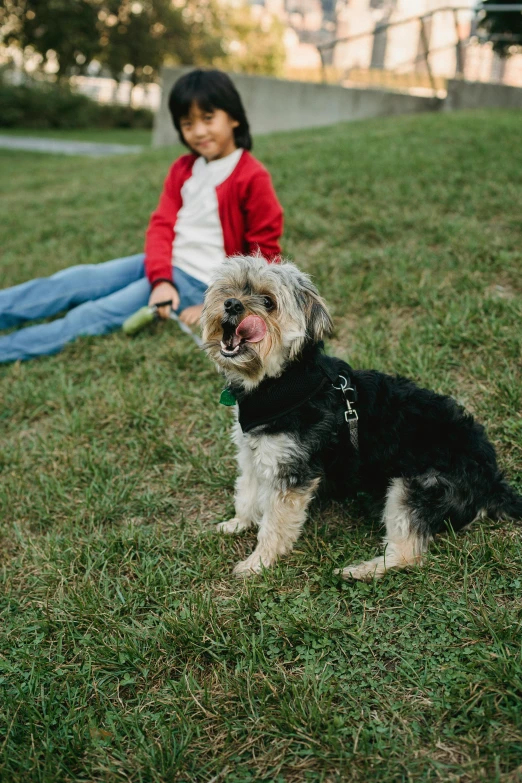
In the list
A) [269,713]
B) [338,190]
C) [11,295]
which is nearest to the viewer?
[269,713]

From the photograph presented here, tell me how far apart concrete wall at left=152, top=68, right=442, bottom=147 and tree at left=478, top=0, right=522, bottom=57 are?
3.26 m

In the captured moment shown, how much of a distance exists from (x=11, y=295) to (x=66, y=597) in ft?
10.4

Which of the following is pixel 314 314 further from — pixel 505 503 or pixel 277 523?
pixel 505 503

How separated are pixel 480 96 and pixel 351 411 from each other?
17.4 metres

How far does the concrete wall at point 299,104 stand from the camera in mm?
17281

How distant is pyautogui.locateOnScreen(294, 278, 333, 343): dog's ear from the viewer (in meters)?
2.71

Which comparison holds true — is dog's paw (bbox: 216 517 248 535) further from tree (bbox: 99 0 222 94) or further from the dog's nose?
tree (bbox: 99 0 222 94)

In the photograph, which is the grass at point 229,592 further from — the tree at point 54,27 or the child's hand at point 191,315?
the tree at point 54,27

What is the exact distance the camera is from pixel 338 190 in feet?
25.2

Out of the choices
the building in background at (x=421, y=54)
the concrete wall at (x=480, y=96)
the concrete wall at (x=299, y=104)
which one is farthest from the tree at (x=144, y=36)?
the concrete wall at (x=480, y=96)

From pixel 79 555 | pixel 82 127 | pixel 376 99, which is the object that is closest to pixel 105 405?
pixel 79 555

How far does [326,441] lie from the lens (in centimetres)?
284

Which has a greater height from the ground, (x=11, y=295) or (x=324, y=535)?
(x=11, y=295)

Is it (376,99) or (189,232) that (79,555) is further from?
(376,99)
